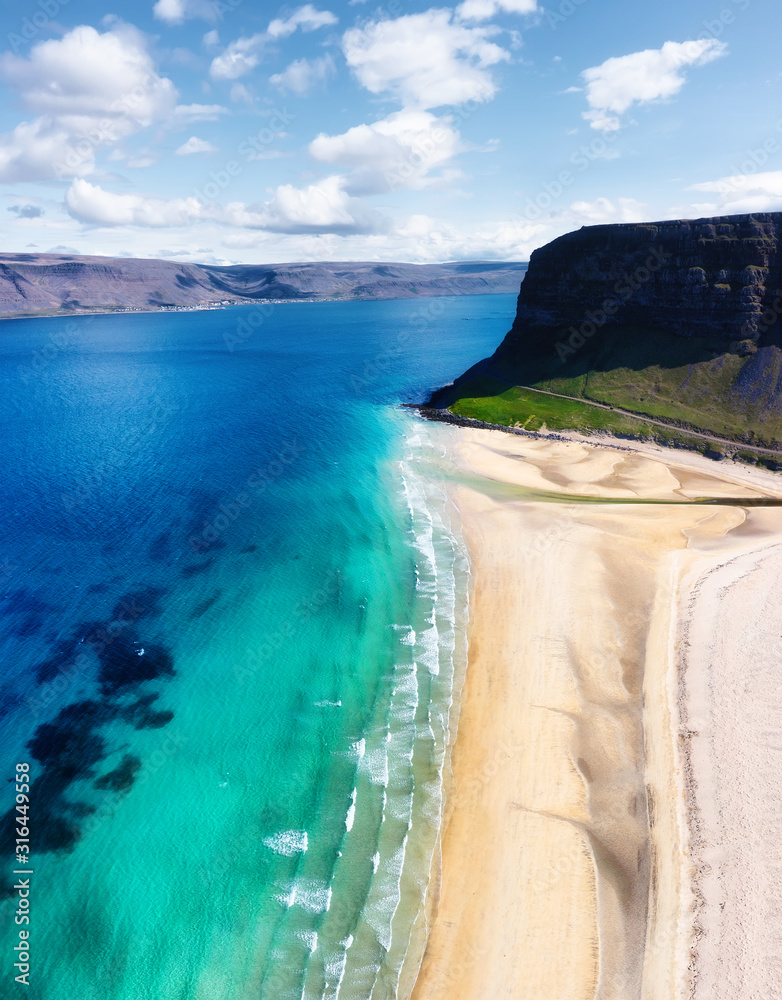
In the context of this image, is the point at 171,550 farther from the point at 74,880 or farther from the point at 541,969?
the point at 541,969

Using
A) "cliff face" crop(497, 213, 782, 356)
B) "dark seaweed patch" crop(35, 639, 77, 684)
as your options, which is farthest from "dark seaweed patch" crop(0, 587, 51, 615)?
"cliff face" crop(497, 213, 782, 356)

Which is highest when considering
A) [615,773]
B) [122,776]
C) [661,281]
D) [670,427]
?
[661,281]

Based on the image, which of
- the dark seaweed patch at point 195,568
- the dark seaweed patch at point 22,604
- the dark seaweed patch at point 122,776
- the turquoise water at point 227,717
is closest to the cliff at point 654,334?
the turquoise water at point 227,717

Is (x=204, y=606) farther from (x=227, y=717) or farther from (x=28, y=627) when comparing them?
(x=28, y=627)

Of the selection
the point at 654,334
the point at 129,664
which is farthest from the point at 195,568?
the point at 654,334

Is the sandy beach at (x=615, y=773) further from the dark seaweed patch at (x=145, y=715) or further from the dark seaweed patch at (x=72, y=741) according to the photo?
the dark seaweed patch at (x=72, y=741)

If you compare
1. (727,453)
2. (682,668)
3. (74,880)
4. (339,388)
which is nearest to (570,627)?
(682,668)

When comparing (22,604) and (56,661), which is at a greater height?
(22,604)
